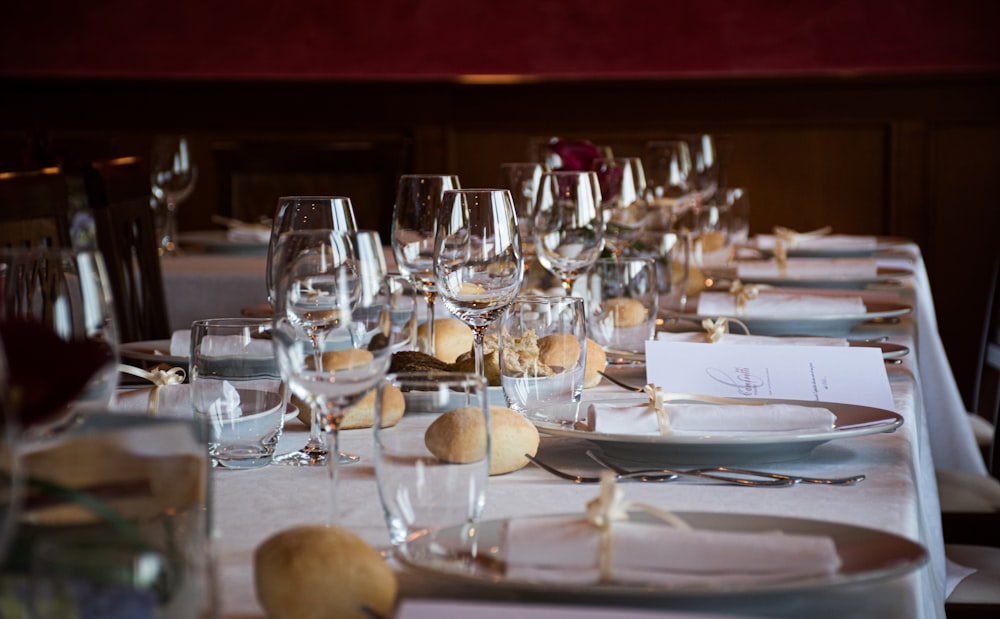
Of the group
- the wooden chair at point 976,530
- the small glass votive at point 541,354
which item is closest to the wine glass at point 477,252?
the small glass votive at point 541,354

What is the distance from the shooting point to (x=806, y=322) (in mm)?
1614

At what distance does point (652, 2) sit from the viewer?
4.74m

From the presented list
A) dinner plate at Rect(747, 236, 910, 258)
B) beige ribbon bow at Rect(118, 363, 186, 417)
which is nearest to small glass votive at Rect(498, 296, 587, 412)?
beige ribbon bow at Rect(118, 363, 186, 417)

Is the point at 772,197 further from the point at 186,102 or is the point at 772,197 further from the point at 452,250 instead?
the point at 452,250

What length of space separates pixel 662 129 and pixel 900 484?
4.02 meters

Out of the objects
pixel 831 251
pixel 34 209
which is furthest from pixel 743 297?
pixel 831 251

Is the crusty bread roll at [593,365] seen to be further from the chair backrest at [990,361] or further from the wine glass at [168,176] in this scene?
the wine glass at [168,176]

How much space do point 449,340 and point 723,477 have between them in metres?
0.55

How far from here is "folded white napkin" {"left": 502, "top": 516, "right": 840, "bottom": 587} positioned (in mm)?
633

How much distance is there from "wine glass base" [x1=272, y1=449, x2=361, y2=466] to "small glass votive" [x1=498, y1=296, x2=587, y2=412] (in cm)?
16

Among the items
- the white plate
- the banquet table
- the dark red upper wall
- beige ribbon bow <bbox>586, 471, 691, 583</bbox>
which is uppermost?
the dark red upper wall

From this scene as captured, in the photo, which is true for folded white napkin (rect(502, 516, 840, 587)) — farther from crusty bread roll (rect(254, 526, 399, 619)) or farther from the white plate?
the white plate

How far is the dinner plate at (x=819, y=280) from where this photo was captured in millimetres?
2088

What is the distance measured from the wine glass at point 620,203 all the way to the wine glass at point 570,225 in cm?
36
